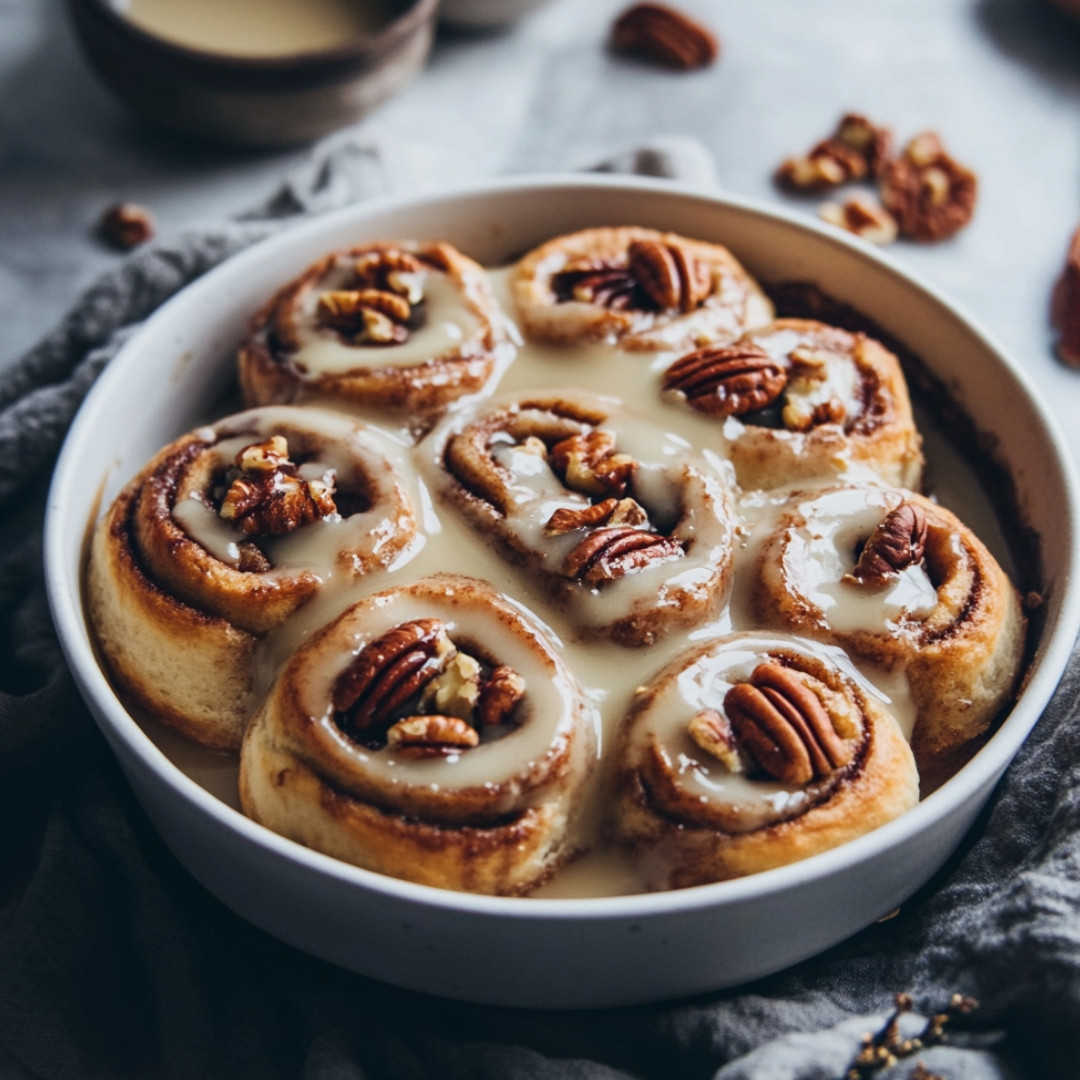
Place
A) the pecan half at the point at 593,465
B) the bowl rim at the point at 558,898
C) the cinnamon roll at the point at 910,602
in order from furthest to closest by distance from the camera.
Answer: the pecan half at the point at 593,465 → the cinnamon roll at the point at 910,602 → the bowl rim at the point at 558,898

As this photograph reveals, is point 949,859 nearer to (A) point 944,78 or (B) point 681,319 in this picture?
(B) point 681,319

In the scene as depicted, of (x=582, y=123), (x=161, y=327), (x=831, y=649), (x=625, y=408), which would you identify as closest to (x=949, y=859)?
(x=831, y=649)

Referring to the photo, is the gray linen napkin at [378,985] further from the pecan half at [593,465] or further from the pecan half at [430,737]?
the pecan half at [593,465]

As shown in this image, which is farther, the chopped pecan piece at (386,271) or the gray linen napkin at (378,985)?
the chopped pecan piece at (386,271)

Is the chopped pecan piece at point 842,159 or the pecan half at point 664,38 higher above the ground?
the chopped pecan piece at point 842,159

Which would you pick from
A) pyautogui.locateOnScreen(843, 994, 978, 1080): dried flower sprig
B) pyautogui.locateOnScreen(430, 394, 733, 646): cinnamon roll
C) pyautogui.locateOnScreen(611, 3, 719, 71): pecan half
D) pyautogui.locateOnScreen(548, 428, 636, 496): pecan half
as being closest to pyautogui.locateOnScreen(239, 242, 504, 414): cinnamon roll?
pyautogui.locateOnScreen(430, 394, 733, 646): cinnamon roll

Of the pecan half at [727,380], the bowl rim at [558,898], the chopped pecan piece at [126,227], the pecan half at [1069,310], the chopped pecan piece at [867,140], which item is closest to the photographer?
the bowl rim at [558,898]

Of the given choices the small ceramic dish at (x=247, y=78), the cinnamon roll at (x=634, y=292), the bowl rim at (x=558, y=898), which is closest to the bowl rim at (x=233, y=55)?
the small ceramic dish at (x=247, y=78)

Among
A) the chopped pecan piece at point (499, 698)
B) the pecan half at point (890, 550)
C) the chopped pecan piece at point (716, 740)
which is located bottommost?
the chopped pecan piece at point (499, 698)

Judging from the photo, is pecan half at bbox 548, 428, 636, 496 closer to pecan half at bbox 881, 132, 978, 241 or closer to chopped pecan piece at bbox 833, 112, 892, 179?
pecan half at bbox 881, 132, 978, 241
